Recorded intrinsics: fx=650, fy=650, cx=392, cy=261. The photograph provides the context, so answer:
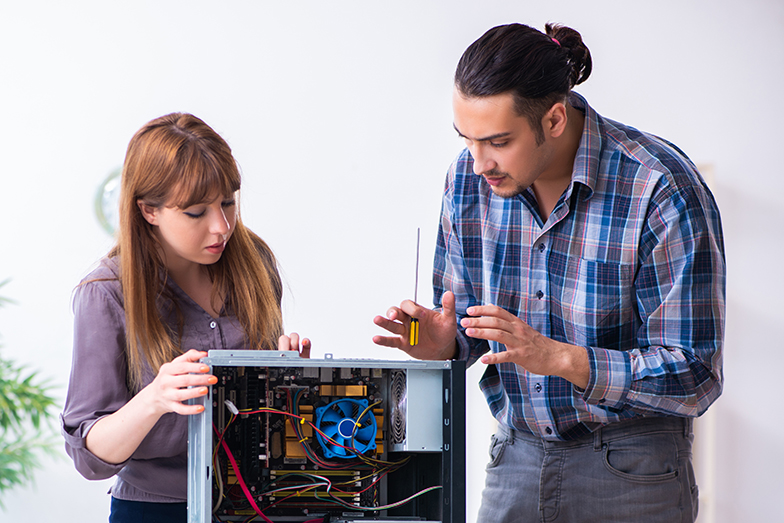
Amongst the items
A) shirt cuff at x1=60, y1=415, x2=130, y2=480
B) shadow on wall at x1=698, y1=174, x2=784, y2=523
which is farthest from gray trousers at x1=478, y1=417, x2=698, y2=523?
shadow on wall at x1=698, y1=174, x2=784, y2=523

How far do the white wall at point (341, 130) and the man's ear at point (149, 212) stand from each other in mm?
1341

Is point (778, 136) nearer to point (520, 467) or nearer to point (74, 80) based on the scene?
point (520, 467)

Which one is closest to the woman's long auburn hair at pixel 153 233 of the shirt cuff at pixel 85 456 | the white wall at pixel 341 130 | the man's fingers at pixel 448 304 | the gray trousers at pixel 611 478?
the shirt cuff at pixel 85 456

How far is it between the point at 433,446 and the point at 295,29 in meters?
1.99

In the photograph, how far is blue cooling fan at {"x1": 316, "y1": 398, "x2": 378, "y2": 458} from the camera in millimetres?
1074

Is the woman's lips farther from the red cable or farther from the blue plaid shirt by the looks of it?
the blue plaid shirt

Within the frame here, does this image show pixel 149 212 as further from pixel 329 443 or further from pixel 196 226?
pixel 329 443

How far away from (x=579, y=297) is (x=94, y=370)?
883mm

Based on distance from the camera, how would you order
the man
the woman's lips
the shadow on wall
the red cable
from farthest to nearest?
the shadow on wall
the woman's lips
the man
the red cable

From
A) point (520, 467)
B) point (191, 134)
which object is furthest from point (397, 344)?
point (191, 134)

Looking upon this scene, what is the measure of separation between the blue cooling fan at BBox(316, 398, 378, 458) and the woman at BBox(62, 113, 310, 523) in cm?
18

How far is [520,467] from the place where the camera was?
135 cm

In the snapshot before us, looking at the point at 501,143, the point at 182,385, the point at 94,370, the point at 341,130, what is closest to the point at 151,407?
the point at 182,385

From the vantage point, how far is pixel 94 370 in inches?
42.8
